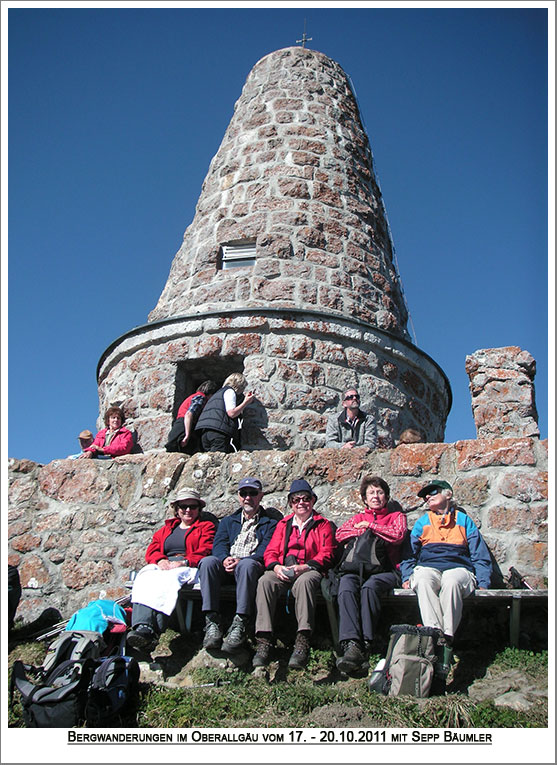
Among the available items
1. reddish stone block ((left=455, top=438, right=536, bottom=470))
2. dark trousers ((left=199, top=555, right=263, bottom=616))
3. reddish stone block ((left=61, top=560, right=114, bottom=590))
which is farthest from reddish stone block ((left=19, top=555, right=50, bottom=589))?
reddish stone block ((left=455, top=438, right=536, bottom=470))

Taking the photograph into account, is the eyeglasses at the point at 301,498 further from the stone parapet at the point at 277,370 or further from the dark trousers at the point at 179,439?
the dark trousers at the point at 179,439

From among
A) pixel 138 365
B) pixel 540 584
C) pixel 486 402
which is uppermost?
pixel 138 365

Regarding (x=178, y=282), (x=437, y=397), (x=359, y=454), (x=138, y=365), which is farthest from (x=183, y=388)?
(x=437, y=397)

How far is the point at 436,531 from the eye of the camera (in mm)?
5316

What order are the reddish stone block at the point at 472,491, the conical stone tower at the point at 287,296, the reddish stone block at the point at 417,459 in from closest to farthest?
the reddish stone block at the point at 472,491
the reddish stone block at the point at 417,459
the conical stone tower at the point at 287,296

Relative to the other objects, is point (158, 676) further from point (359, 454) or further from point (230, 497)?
point (359, 454)

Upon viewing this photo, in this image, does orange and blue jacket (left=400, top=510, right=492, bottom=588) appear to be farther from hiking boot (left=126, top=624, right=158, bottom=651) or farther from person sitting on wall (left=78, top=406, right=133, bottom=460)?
person sitting on wall (left=78, top=406, right=133, bottom=460)

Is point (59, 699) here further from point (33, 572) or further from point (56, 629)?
point (33, 572)

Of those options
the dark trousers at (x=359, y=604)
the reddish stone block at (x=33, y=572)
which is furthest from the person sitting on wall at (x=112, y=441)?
the dark trousers at (x=359, y=604)

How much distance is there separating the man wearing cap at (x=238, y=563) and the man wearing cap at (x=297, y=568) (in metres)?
0.10

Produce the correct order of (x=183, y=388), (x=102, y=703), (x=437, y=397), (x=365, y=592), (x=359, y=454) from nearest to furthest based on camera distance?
(x=102, y=703), (x=365, y=592), (x=359, y=454), (x=183, y=388), (x=437, y=397)

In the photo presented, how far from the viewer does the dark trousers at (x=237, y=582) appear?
16.1 feet

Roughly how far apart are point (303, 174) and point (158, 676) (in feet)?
21.8

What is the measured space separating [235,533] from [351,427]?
78.2 inches
